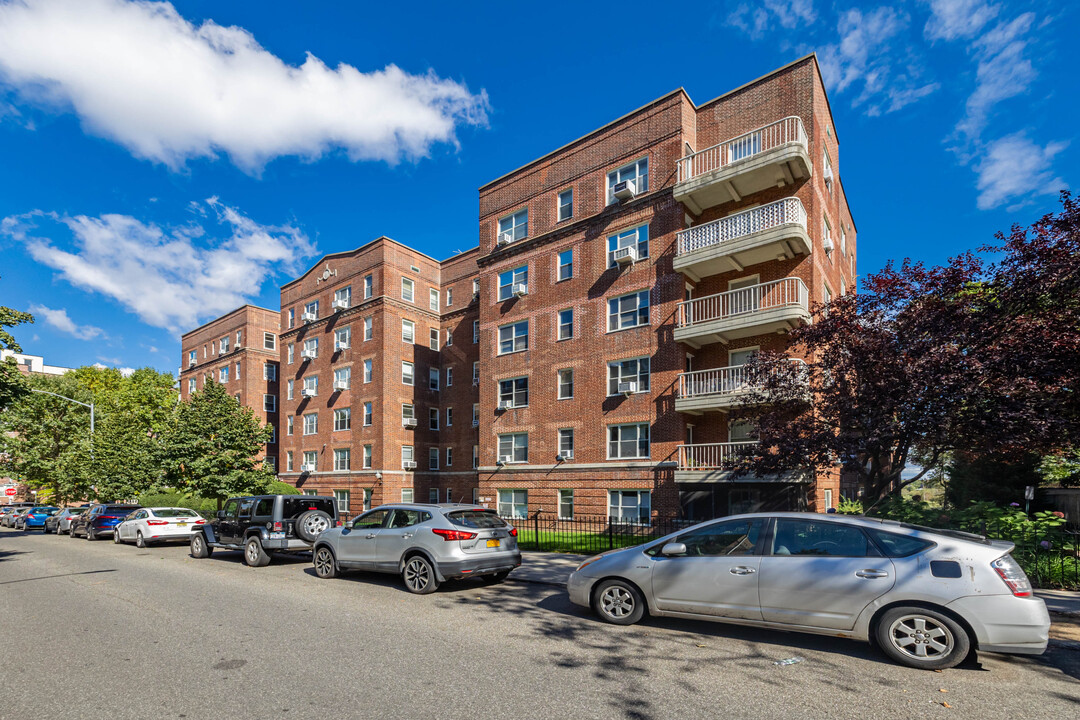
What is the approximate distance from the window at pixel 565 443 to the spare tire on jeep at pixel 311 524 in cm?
1251

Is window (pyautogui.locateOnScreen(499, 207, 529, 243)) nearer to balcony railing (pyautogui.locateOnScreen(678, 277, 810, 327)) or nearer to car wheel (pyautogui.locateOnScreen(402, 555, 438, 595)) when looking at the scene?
balcony railing (pyautogui.locateOnScreen(678, 277, 810, 327))

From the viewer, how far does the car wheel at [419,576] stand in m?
9.98

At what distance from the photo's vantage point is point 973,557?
5867 millimetres

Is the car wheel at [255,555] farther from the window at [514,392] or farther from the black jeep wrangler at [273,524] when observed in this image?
the window at [514,392]

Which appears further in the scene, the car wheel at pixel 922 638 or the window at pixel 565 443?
the window at pixel 565 443

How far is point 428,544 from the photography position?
10094 mm

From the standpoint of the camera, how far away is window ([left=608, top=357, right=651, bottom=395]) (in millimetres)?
22969

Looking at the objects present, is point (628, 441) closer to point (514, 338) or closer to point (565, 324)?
point (565, 324)

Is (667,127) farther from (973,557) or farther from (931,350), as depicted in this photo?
(973,557)

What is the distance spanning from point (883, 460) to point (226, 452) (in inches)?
Result: 1174

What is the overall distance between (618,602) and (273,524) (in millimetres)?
9520

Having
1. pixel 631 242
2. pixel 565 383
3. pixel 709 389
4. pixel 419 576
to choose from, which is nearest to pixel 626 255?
pixel 631 242

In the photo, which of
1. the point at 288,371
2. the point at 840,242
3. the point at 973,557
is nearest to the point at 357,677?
the point at 973,557

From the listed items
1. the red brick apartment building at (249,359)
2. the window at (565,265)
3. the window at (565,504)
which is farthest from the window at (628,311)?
the red brick apartment building at (249,359)
